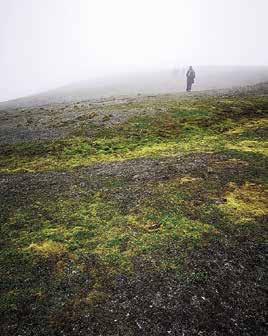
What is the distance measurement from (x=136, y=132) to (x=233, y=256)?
1692cm

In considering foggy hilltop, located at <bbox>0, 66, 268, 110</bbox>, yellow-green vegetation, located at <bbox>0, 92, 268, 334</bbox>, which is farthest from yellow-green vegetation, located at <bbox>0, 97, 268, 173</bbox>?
foggy hilltop, located at <bbox>0, 66, 268, 110</bbox>

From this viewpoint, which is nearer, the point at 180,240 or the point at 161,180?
the point at 180,240

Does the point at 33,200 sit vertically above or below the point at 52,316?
above

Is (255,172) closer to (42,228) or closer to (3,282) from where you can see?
(42,228)

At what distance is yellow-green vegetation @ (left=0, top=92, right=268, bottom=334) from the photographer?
39.4ft

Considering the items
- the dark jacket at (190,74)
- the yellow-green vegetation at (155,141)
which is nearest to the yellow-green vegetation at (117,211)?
the yellow-green vegetation at (155,141)

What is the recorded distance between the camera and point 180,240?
13445mm

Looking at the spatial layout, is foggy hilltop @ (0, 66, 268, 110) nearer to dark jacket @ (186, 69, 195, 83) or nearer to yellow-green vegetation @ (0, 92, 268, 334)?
dark jacket @ (186, 69, 195, 83)

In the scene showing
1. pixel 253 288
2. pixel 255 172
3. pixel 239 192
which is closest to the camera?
pixel 253 288

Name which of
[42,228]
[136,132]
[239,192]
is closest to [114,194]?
[42,228]

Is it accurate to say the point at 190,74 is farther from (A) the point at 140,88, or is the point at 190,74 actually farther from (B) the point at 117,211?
(B) the point at 117,211

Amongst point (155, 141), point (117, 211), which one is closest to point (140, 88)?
point (155, 141)

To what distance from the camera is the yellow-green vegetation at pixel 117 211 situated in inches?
473

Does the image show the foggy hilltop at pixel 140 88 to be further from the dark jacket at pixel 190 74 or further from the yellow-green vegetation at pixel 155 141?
the yellow-green vegetation at pixel 155 141
